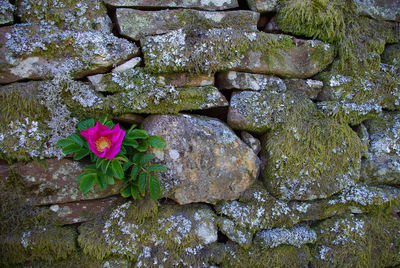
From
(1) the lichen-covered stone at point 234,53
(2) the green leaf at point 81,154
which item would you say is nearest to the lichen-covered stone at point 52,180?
(2) the green leaf at point 81,154

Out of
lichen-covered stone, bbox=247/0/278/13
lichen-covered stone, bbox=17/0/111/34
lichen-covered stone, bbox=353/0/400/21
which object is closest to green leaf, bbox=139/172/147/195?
lichen-covered stone, bbox=17/0/111/34

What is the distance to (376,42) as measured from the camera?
7.11ft

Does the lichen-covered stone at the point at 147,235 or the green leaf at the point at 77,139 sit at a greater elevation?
the green leaf at the point at 77,139

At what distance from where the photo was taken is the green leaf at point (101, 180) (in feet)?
5.29

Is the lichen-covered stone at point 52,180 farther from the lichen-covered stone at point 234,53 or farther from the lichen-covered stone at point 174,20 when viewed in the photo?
the lichen-covered stone at point 174,20

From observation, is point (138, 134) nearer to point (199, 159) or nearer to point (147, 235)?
point (199, 159)

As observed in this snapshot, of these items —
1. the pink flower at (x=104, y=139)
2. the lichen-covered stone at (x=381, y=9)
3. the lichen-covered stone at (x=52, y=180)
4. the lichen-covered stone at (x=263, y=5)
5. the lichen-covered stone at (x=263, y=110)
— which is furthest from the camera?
the lichen-covered stone at (x=381, y=9)

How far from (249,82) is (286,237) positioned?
1.18 metres

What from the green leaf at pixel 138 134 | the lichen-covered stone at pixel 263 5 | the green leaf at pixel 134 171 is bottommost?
the green leaf at pixel 134 171

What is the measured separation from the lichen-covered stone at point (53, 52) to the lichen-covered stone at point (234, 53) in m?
0.25

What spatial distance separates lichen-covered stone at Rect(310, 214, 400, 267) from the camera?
2000mm

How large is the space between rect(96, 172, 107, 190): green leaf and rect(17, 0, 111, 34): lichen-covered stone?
101cm

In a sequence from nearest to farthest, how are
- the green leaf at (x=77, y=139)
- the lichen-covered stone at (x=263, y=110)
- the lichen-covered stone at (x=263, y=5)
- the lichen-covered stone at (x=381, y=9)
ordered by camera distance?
1. the green leaf at (x=77, y=139)
2. the lichen-covered stone at (x=263, y=110)
3. the lichen-covered stone at (x=263, y=5)
4. the lichen-covered stone at (x=381, y=9)

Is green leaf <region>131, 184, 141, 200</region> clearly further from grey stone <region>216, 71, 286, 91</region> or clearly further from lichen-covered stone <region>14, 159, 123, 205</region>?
grey stone <region>216, 71, 286, 91</region>
